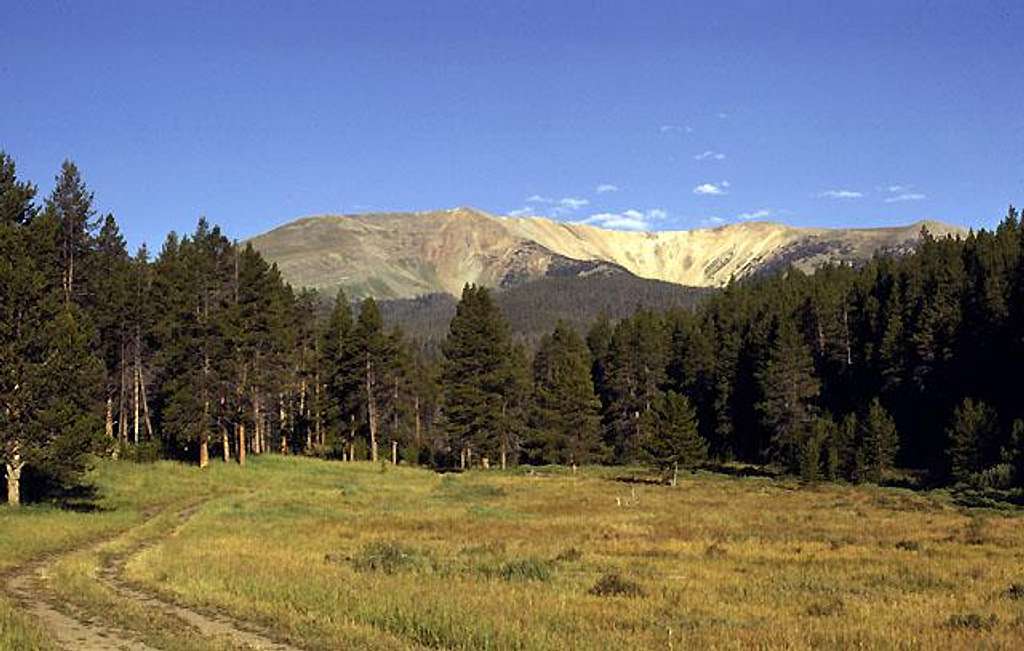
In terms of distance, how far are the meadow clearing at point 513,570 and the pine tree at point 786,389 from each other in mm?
31690

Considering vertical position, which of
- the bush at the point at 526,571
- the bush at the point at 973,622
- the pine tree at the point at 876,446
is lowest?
the pine tree at the point at 876,446

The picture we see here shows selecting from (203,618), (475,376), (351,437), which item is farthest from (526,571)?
(351,437)

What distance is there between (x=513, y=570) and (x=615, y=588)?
3829mm

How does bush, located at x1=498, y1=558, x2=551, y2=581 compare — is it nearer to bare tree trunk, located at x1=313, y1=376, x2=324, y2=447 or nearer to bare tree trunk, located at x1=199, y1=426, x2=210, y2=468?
bare tree trunk, located at x1=199, y1=426, x2=210, y2=468

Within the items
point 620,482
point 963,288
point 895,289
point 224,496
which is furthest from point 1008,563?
point 895,289

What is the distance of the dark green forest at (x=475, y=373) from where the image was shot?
38125 mm

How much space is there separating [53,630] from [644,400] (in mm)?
88202

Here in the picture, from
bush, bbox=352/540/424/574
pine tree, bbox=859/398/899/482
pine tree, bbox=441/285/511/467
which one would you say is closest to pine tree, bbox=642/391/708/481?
pine tree, bbox=441/285/511/467

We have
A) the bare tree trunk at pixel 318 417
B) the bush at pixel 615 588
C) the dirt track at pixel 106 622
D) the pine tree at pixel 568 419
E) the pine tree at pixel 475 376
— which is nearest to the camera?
the dirt track at pixel 106 622

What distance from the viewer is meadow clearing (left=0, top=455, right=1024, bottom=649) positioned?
1505cm

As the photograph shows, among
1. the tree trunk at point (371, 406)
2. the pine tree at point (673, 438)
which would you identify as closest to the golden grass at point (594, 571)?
the pine tree at point (673, 438)

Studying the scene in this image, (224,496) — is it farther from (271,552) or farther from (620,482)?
(620,482)

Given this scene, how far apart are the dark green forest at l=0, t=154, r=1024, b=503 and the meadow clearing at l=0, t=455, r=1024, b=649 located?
7834 mm

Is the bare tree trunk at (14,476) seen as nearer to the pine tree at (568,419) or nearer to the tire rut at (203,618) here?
the tire rut at (203,618)
